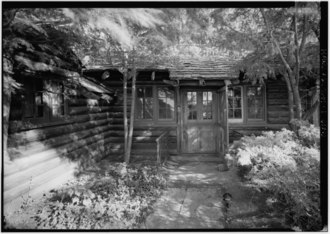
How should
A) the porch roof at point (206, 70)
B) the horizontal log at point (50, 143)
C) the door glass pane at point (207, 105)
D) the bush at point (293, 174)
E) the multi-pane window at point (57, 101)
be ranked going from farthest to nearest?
the door glass pane at point (207, 105), the porch roof at point (206, 70), the multi-pane window at point (57, 101), the horizontal log at point (50, 143), the bush at point (293, 174)

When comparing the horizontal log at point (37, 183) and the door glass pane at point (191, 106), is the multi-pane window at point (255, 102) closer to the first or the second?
the door glass pane at point (191, 106)

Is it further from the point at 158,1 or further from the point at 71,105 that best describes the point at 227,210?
the point at 71,105

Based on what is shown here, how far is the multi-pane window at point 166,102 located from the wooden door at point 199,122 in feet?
1.49

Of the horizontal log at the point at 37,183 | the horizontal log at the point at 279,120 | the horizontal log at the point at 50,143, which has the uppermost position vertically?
the horizontal log at the point at 279,120

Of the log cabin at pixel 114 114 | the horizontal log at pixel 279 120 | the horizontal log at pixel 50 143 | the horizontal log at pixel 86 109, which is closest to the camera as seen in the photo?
the horizontal log at pixel 50 143

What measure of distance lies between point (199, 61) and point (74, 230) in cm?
728

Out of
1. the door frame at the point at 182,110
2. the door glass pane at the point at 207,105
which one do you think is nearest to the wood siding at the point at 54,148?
the door frame at the point at 182,110

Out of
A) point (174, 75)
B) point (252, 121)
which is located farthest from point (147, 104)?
point (252, 121)

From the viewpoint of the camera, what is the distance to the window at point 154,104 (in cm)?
965

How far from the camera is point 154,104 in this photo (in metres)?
9.64

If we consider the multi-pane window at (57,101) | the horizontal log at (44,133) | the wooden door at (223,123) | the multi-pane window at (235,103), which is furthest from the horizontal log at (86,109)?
the multi-pane window at (235,103)

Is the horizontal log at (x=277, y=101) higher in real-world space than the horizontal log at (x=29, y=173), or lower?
higher

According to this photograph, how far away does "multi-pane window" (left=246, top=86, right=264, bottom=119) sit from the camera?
9.54 meters

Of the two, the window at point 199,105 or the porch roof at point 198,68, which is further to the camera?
the window at point 199,105
